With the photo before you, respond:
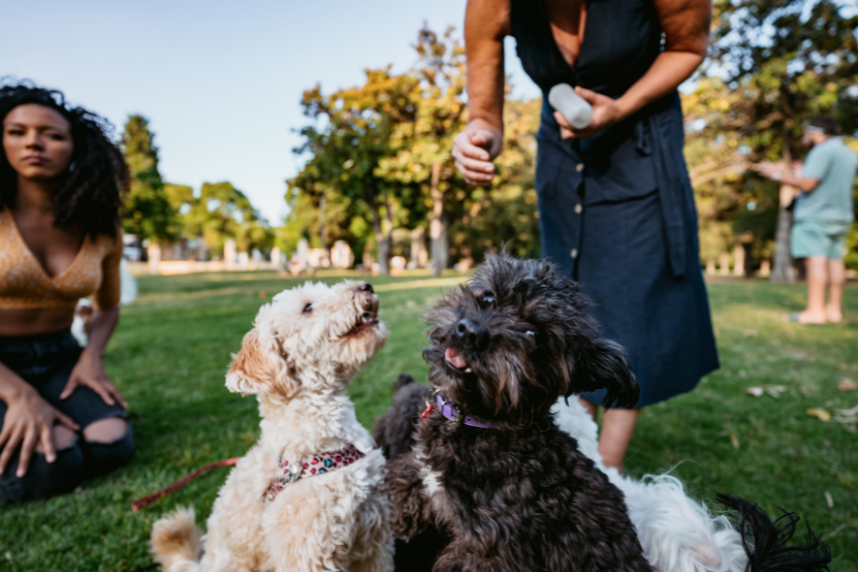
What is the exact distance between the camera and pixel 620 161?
2.29 meters

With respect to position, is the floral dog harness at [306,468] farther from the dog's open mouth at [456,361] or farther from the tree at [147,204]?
the tree at [147,204]

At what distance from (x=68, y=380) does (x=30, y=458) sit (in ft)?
2.37

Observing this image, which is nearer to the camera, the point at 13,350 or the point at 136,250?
the point at 13,350

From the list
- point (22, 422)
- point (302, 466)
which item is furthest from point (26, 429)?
point (302, 466)

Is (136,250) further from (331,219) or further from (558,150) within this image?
(558,150)

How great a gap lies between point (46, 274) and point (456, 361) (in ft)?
10.4

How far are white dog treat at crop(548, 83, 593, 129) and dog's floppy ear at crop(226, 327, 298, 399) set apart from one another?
1.70 meters

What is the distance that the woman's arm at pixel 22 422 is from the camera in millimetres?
2646

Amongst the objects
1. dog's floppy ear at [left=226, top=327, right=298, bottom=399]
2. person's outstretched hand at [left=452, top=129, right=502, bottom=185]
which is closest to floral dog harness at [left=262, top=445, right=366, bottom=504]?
dog's floppy ear at [left=226, top=327, right=298, bottom=399]

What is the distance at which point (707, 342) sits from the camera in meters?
2.40

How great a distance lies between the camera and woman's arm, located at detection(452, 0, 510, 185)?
207 cm

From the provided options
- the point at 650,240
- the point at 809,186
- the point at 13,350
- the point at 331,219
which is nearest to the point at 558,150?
the point at 650,240

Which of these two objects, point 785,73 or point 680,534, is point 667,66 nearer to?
point 680,534

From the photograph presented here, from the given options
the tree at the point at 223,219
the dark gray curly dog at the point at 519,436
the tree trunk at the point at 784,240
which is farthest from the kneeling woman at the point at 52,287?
the tree at the point at 223,219
